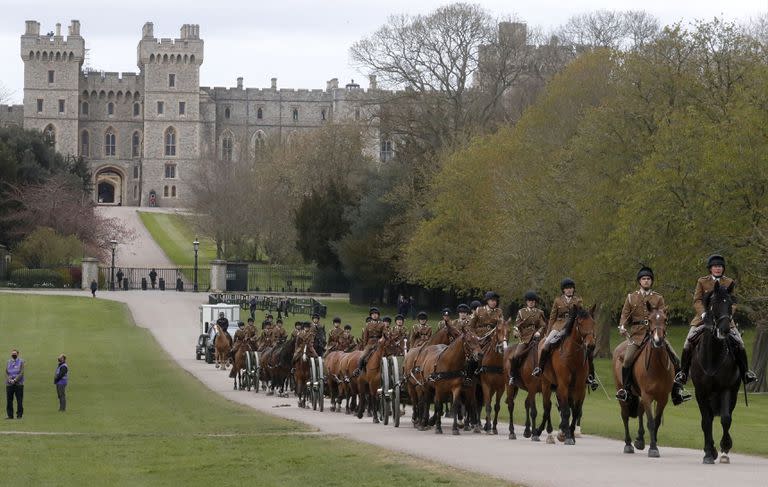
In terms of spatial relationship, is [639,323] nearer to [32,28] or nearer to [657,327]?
[657,327]

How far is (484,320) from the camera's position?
23188 mm

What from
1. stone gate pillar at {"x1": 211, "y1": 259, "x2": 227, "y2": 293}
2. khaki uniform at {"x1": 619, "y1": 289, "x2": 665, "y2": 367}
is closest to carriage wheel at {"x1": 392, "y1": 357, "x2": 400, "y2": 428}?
khaki uniform at {"x1": 619, "y1": 289, "x2": 665, "y2": 367}

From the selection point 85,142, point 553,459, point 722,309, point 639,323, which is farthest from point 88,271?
point 85,142

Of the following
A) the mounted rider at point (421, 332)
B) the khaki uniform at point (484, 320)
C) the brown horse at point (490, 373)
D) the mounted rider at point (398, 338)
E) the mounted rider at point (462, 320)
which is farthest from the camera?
the mounted rider at point (398, 338)

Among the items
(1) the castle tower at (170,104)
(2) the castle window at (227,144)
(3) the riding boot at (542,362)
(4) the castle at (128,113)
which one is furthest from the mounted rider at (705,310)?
(2) the castle window at (227,144)

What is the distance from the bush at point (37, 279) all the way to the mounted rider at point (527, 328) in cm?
7555

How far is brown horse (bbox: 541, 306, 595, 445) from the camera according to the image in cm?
2012

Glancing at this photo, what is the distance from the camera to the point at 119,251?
11769 centimetres

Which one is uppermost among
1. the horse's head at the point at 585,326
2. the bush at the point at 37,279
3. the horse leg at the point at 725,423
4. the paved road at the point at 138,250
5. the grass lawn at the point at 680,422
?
the paved road at the point at 138,250

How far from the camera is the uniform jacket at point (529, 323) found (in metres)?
22.3

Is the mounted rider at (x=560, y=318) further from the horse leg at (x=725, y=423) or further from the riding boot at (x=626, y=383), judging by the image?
the horse leg at (x=725, y=423)

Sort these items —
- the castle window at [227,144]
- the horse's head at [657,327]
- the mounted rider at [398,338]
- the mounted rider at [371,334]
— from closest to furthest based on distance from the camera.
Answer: the horse's head at [657,327] → the mounted rider at [398,338] → the mounted rider at [371,334] → the castle window at [227,144]

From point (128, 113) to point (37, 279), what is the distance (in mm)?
81499

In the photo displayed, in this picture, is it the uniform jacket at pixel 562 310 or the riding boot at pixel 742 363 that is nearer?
the riding boot at pixel 742 363
